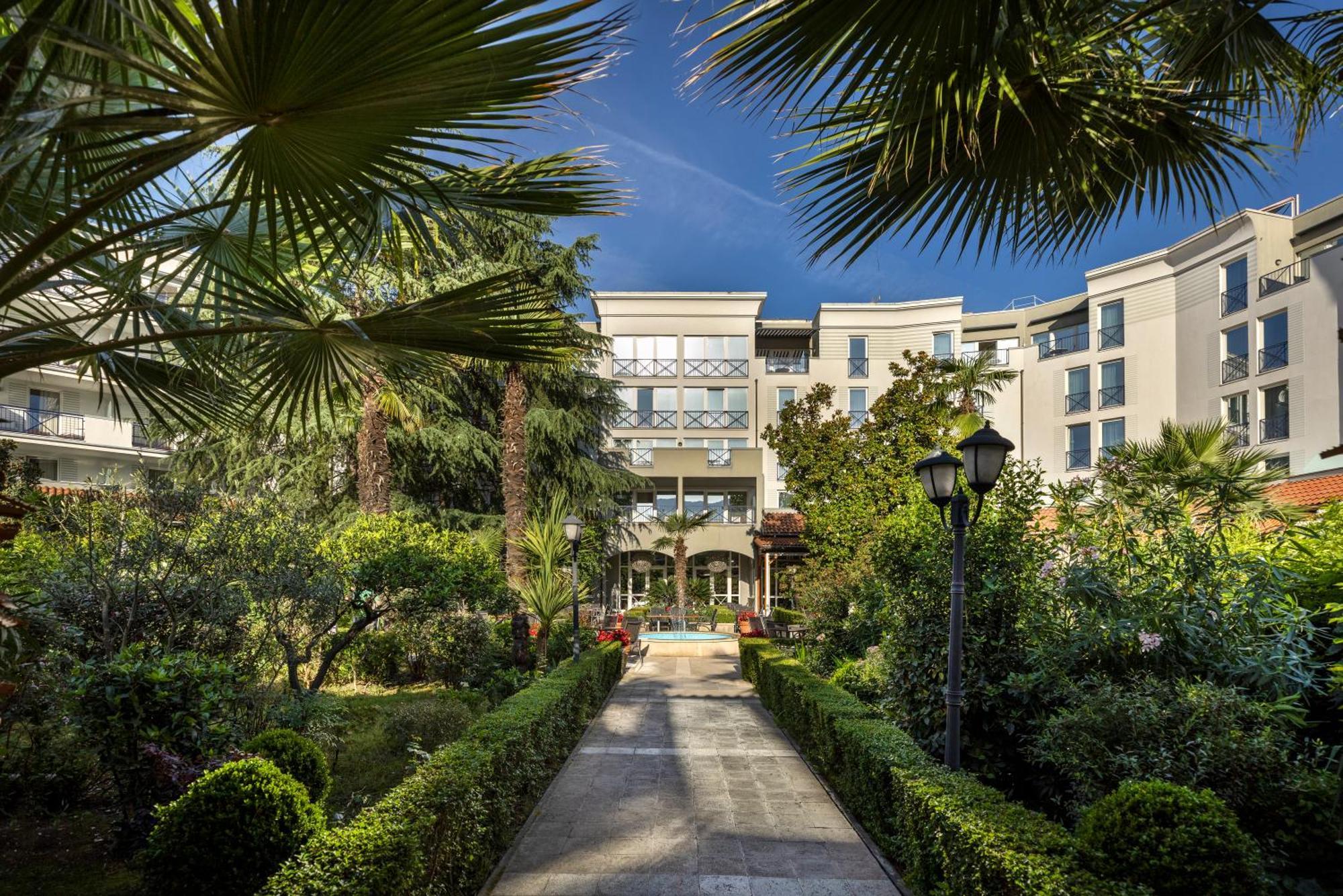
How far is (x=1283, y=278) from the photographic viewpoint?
23.6 metres

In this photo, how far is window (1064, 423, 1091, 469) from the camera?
30.8 meters

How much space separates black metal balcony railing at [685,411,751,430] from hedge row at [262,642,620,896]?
25925 millimetres

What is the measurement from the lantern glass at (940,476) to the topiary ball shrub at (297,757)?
529 cm

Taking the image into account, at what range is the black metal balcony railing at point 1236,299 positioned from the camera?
24797 millimetres

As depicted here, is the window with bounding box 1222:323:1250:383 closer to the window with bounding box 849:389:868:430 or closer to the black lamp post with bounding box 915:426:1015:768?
the window with bounding box 849:389:868:430

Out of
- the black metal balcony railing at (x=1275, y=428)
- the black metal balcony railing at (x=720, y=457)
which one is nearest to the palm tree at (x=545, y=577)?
the black metal balcony railing at (x=720, y=457)

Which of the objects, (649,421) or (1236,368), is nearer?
(1236,368)

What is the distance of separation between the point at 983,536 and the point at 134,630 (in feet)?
25.3

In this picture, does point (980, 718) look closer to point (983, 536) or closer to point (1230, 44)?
point (983, 536)

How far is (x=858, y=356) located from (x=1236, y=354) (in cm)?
1385

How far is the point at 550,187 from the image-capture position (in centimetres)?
396

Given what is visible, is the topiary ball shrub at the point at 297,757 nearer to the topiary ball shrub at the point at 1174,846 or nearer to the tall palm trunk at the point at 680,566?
the topiary ball shrub at the point at 1174,846

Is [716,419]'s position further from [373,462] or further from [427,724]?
[427,724]

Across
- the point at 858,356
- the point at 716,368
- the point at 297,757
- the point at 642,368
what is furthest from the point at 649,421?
the point at 297,757
